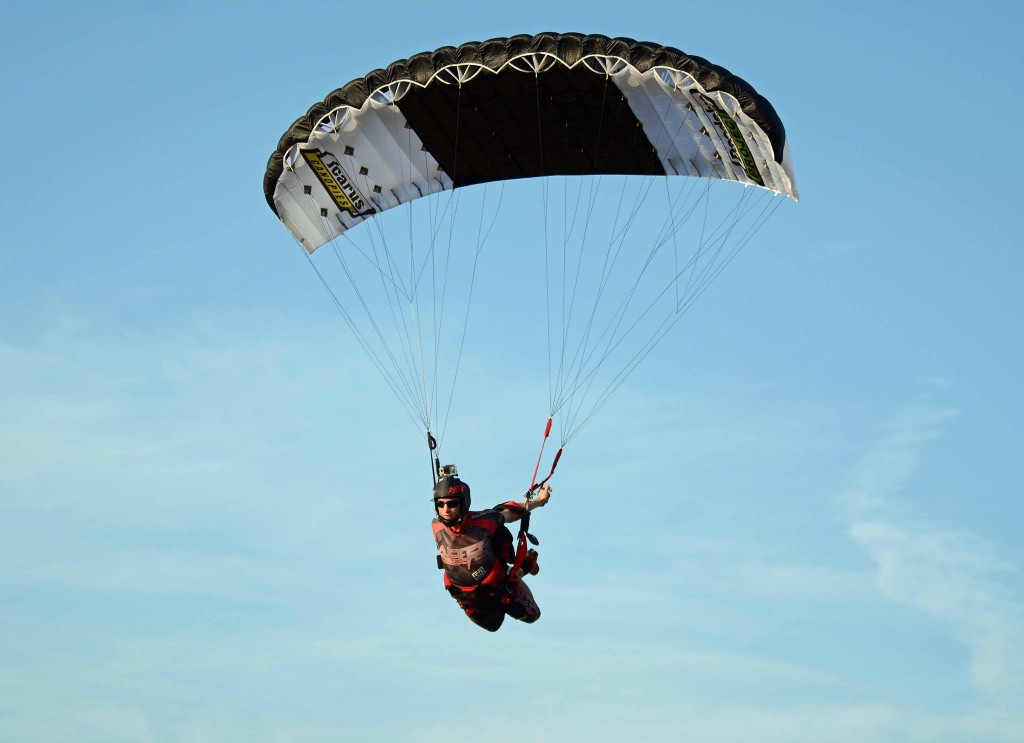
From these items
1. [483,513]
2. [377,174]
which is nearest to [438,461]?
[483,513]

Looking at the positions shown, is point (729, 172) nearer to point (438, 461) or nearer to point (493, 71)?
point (493, 71)

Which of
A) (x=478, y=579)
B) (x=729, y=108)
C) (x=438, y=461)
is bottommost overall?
(x=478, y=579)

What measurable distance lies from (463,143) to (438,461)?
4913mm

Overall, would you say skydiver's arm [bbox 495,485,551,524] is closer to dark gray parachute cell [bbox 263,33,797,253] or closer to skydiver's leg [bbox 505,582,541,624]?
skydiver's leg [bbox 505,582,541,624]

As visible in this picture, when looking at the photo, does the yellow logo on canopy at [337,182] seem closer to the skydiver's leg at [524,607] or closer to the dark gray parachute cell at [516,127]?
the dark gray parachute cell at [516,127]

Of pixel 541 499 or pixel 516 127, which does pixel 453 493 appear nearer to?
pixel 541 499

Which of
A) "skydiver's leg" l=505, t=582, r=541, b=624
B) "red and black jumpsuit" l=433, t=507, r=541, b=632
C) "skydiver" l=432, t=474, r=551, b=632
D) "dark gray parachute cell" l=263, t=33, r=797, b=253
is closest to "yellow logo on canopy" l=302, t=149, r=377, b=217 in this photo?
"dark gray parachute cell" l=263, t=33, r=797, b=253

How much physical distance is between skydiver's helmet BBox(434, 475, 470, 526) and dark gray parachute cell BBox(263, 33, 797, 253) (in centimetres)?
518

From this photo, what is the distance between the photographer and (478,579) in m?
22.3

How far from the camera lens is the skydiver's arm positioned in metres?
22.2

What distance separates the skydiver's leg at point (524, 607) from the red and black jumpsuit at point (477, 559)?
0.23 ft

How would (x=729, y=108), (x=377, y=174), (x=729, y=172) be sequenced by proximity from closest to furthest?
(x=729, y=108) → (x=729, y=172) → (x=377, y=174)

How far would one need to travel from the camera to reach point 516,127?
81.4 feet

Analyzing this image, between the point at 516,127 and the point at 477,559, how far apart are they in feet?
20.7
